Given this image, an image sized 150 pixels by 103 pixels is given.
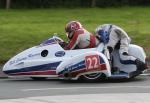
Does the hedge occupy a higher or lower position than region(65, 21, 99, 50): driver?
lower

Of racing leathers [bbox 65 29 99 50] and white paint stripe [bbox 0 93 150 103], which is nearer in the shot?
white paint stripe [bbox 0 93 150 103]

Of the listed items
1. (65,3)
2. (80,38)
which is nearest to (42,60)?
(80,38)

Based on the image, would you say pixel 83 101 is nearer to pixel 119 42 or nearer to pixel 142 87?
pixel 142 87

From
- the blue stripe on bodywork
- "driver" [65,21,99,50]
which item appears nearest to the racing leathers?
"driver" [65,21,99,50]

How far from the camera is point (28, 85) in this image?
17.3m

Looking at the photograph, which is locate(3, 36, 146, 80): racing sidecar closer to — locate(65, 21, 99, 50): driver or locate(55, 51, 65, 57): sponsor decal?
locate(55, 51, 65, 57): sponsor decal

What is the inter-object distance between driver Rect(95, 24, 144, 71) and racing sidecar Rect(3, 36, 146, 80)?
147mm

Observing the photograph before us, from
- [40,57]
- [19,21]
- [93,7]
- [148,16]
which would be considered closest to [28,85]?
[40,57]

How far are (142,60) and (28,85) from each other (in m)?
3.17

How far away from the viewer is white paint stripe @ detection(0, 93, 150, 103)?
1369cm

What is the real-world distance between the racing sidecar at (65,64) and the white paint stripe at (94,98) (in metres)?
2.86

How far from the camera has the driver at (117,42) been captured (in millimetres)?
18078

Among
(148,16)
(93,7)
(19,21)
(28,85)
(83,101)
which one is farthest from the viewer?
(93,7)

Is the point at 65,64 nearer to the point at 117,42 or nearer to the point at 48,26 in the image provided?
the point at 117,42
